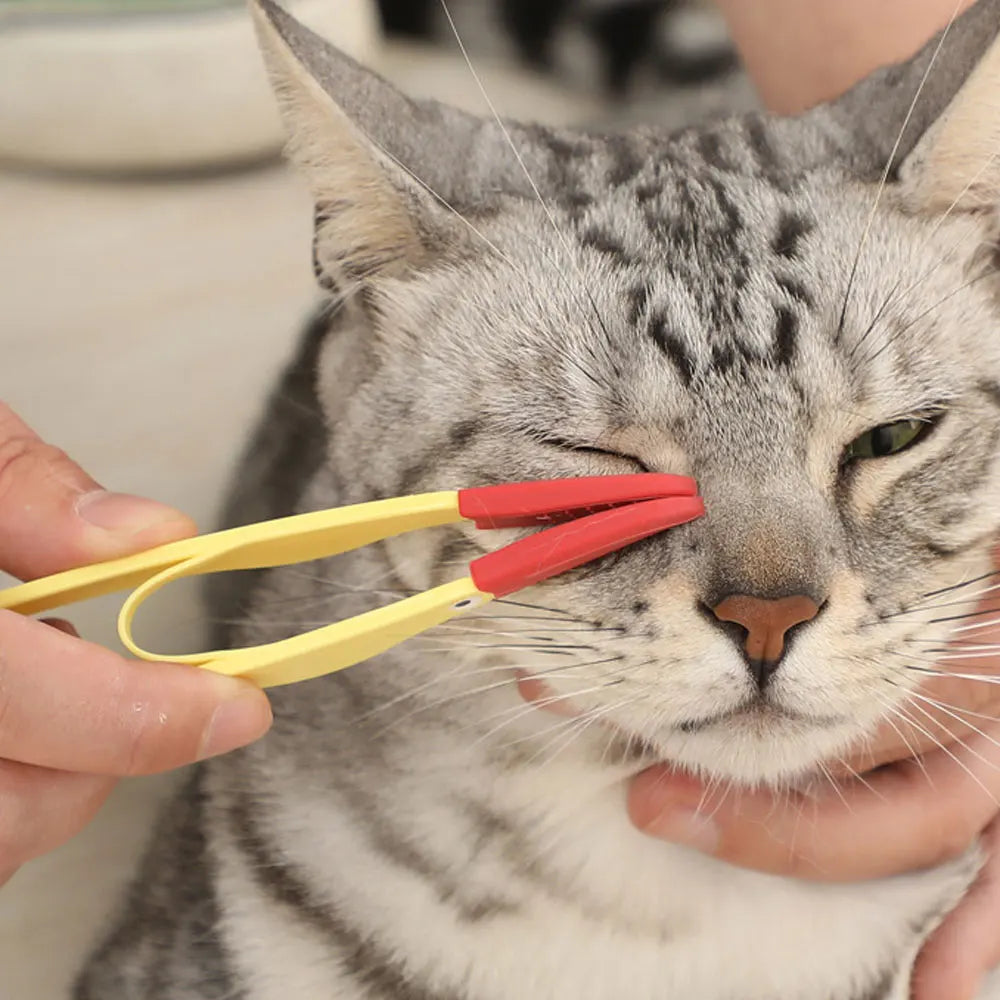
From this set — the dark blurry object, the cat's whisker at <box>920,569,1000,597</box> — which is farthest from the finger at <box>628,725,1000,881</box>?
the dark blurry object

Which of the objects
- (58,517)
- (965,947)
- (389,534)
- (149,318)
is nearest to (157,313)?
(149,318)

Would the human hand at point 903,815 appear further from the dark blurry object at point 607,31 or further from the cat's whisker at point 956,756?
the dark blurry object at point 607,31

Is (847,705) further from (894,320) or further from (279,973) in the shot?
(279,973)

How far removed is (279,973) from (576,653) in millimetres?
525

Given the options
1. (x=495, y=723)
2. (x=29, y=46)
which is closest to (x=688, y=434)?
(x=495, y=723)

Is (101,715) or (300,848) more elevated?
(101,715)

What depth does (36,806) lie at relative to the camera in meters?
0.83

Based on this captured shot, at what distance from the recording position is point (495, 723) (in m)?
1.01

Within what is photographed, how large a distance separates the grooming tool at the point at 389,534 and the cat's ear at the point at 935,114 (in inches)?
13.3

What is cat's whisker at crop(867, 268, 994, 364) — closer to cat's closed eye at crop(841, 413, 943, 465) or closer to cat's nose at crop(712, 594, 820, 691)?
cat's closed eye at crop(841, 413, 943, 465)

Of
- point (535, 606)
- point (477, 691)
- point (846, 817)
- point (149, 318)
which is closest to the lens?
point (535, 606)

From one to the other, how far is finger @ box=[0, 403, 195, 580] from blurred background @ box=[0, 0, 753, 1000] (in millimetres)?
608

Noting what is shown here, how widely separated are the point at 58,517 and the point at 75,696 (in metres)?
0.15

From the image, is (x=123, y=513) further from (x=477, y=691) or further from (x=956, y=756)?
(x=956, y=756)
